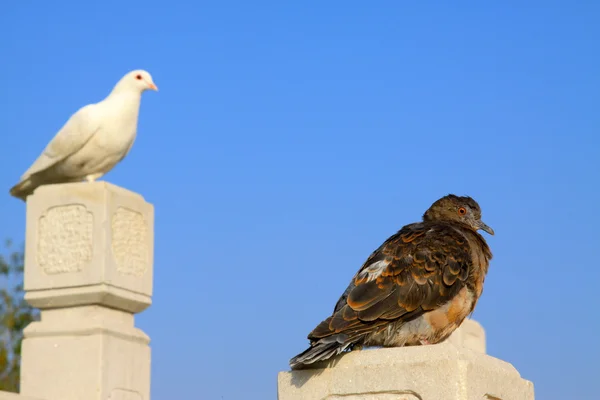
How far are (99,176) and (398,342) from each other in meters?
5.42

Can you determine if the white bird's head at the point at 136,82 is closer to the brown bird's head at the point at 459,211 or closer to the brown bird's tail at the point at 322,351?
the brown bird's head at the point at 459,211

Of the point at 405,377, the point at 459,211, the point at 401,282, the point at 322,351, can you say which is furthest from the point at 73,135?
the point at 405,377

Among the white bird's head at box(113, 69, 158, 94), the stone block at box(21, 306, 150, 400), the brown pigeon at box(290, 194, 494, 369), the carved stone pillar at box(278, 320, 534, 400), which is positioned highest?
the white bird's head at box(113, 69, 158, 94)

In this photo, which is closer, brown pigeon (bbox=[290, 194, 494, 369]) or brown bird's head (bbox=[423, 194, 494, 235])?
brown pigeon (bbox=[290, 194, 494, 369])

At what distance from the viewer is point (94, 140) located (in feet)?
32.9

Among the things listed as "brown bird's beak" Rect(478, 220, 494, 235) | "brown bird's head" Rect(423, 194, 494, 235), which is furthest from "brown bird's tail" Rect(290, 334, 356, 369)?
"brown bird's beak" Rect(478, 220, 494, 235)

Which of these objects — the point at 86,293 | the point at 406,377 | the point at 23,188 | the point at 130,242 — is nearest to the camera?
the point at 406,377

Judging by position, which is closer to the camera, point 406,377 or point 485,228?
point 406,377

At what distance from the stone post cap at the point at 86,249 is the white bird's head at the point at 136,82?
3.41 ft

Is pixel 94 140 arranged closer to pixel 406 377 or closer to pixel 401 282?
pixel 401 282

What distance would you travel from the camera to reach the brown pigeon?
216 inches

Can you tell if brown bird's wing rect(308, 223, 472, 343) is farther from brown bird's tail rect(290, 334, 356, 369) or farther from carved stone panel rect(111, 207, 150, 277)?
carved stone panel rect(111, 207, 150, 277)

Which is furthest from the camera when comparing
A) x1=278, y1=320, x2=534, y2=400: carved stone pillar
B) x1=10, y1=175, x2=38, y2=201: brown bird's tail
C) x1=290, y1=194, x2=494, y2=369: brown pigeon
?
x1=10, y1=175, x2=38, y2=201: brown bird's tail

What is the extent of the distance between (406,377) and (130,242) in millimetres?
5532
